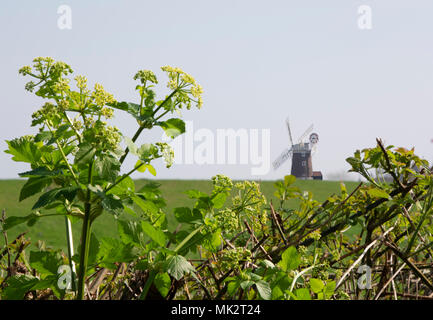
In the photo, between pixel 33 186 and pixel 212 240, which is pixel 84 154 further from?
pixel 212 240

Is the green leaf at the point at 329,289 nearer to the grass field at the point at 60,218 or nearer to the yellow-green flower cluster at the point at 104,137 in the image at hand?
the yellow-green flower cluster at the point at 104,137

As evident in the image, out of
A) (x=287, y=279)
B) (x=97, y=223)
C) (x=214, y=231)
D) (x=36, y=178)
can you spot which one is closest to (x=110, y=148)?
(x=36, y=178)

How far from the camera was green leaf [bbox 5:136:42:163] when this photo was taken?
1.32 metres

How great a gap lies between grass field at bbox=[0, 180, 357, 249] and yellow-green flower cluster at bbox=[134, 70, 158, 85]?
5.13 m

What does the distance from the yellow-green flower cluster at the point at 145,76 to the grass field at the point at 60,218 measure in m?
5.13

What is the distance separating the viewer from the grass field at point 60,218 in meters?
12.6

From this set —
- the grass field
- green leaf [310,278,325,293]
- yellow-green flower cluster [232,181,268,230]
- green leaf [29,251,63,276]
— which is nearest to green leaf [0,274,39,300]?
green leaf [29,251,63,276]

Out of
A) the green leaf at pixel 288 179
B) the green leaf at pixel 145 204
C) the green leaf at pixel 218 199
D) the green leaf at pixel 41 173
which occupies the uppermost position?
the green leaf at pixel 41 173

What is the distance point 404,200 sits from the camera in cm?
168

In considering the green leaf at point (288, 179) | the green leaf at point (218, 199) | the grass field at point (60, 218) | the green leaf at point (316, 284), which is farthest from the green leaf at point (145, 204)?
the grass field at point (60, 218)

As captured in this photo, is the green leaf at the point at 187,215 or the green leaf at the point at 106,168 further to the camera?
the green leaf at the point at 187,215

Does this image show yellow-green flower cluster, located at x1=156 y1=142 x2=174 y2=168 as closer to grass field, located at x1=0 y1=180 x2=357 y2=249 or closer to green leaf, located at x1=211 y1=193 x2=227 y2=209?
green leaf, located at x1=211 y1=193 x2=227 y2=209

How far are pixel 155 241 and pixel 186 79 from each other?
45 centimetres

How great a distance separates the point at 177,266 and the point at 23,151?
0.53 metres
